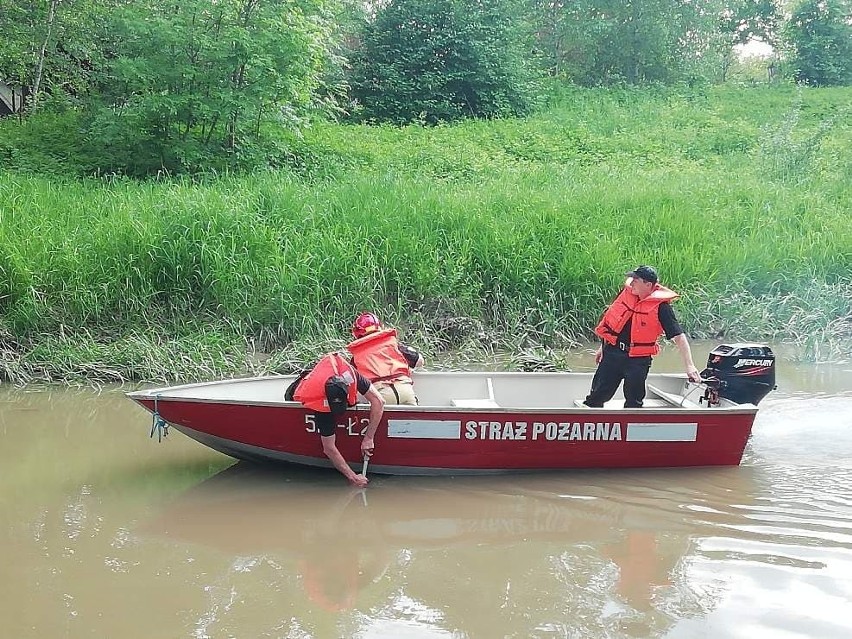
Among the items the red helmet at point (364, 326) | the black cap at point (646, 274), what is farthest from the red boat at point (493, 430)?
the black cap at point (646, 274)

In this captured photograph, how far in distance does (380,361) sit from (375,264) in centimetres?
362

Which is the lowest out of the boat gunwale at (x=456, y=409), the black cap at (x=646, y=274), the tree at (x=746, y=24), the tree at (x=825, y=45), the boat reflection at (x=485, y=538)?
the boat reflection at (x=485, y=538)

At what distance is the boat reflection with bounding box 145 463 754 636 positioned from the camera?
4.25m

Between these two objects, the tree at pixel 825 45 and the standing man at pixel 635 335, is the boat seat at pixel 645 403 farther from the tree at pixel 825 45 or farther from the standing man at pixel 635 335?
the tree at pixel 825 45

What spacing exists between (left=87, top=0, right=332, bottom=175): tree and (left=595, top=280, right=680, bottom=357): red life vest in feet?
27.3

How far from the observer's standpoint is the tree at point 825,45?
31.0 m

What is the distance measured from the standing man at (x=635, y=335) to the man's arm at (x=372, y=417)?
5.80 feet

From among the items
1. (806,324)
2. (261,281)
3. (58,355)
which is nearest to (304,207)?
(261,281)

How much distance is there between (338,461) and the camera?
5.87m

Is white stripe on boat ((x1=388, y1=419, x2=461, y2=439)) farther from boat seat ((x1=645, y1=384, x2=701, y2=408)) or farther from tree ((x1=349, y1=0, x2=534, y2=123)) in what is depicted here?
tree ((x1=349, y1=0, x2=534, y2=123))

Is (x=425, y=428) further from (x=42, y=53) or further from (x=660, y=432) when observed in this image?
(x=42, y=53)

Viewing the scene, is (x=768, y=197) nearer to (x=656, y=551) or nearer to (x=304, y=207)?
(x=304, y=207)

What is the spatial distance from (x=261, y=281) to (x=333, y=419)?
380cm

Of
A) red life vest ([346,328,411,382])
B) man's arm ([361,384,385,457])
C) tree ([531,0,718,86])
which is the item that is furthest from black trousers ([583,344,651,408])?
tree ([531,0,718,86])
